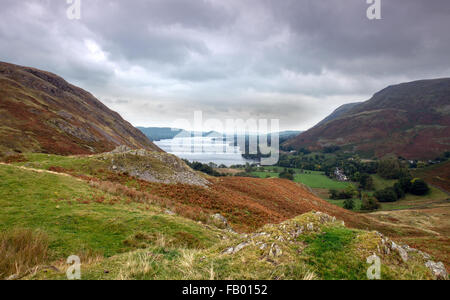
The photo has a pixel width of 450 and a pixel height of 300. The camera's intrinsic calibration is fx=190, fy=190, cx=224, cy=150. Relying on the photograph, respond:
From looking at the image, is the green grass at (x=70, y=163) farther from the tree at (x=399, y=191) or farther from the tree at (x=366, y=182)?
the tree at (x=366, y=182)

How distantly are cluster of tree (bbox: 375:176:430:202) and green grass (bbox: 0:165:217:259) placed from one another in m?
103

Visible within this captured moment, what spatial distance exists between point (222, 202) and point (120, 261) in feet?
46.4

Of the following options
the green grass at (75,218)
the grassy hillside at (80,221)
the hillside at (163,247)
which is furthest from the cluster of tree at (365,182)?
the green grass at (75,218)

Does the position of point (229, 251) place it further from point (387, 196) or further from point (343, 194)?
point (387, 196)

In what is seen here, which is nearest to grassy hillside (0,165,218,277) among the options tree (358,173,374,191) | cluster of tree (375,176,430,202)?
cluster of tree (375,176,430,202)

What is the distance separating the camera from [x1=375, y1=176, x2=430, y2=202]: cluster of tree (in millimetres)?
83250

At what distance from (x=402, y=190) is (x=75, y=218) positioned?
11934 centimetres

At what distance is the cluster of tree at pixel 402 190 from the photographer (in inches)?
3278

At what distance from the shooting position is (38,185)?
40.3 ft

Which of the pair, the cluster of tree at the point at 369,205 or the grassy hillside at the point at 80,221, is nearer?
the grassy hillside at the point at 80,221

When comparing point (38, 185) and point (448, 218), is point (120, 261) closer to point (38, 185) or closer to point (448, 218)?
point (38, 185)

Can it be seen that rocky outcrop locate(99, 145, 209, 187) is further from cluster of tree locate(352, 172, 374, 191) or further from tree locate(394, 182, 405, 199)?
cluster of tree locate(352, 172, 374, 191)

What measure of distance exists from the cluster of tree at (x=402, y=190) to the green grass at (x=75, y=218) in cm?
10322
